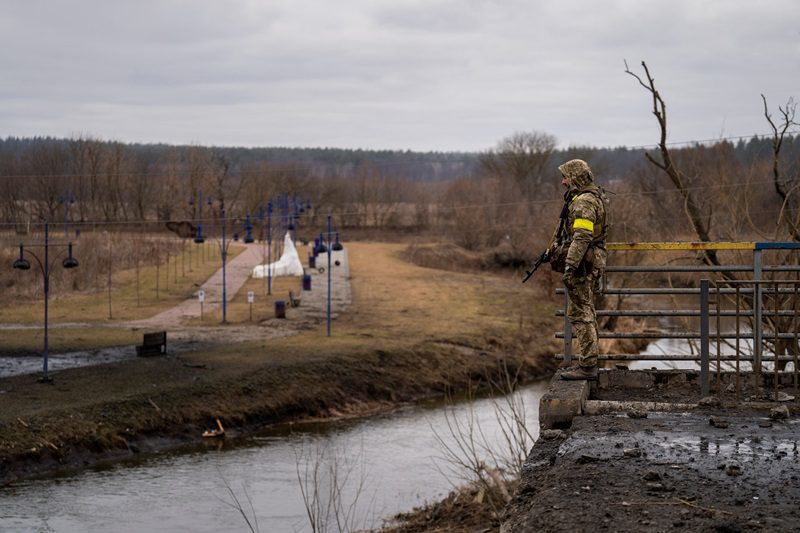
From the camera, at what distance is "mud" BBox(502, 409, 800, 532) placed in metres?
7.38

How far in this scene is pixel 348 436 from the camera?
98.2ft

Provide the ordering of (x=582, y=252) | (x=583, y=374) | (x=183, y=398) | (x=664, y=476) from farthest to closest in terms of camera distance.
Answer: (x=183, y=398) → (x=583, y=374) → (x=582, y=252) → (x=664, y=476)

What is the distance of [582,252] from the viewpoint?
1125 centimetres

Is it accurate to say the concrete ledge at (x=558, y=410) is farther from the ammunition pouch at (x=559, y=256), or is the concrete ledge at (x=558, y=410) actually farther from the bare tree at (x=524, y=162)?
the bare tree at (x=524, y=162)

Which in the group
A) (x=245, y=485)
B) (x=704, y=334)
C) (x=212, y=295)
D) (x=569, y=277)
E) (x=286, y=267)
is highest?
(x=569, y=277)

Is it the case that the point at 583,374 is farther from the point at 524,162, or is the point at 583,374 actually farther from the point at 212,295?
the point at 524,162

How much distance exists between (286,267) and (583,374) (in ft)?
164

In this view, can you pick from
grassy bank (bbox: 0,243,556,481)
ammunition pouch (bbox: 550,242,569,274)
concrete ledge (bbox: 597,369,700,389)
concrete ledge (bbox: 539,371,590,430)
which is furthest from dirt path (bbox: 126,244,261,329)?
concrete ledge (bbox: 539,371,590,430)

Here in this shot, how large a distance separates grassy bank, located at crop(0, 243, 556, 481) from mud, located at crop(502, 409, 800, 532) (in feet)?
58.3

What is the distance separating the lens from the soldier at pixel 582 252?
11.3 metres

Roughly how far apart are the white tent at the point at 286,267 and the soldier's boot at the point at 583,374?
48661mm

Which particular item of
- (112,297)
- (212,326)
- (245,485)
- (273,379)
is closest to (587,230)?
(245,485)

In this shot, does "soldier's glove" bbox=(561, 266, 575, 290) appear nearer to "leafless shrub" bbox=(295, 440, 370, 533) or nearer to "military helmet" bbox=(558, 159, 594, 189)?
"military helmet" bbox=(558, 159, 594, 189)

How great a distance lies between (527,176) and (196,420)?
77.8 meters
